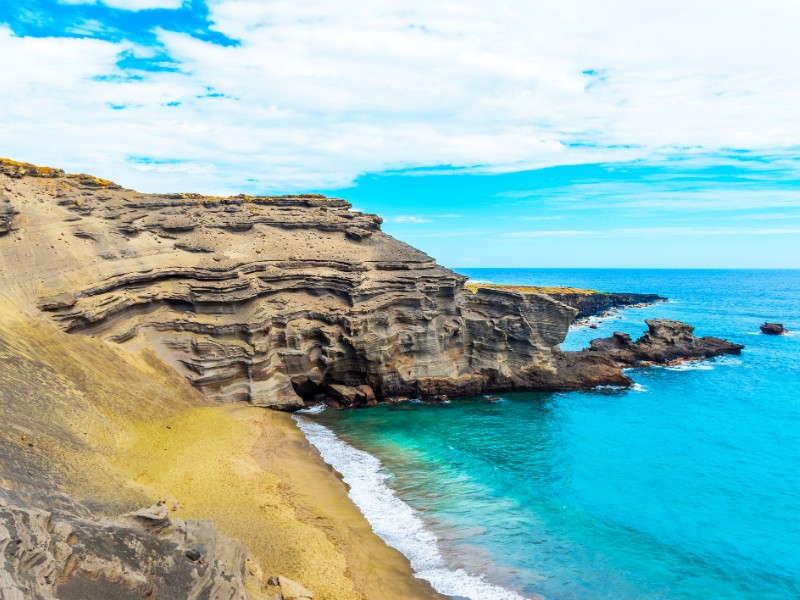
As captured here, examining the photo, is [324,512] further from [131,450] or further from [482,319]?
[482,319]

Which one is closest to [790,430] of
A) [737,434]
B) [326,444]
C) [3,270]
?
[737,434]

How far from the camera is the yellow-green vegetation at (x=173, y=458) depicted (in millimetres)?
19953

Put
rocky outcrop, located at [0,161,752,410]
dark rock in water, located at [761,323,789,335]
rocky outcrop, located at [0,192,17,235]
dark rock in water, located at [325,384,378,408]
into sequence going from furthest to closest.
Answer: dark rock in water, located at [761,323,789,335] < dark rock in water, located at [325,384,378,408] < rocky outcrop, located at [0,161,752,410] < rocky outcrop, located at [0,192,17,235]

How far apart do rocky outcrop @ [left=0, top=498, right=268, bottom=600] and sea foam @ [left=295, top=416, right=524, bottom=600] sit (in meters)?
7.46

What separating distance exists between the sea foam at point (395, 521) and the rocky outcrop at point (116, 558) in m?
7.46

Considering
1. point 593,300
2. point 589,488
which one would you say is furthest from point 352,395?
point 593,300

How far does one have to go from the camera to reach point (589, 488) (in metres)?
29.2

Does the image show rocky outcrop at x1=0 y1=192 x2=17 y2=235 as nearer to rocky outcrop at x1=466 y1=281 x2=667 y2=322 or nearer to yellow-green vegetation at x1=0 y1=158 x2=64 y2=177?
yellow-green vegetation at x1=0 y1=158 x2=64 y2=177

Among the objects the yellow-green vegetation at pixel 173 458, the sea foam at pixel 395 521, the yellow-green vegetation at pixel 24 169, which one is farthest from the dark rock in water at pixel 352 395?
the yellow-green vegetation at pixel 24 169

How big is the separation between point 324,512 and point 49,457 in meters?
11.9

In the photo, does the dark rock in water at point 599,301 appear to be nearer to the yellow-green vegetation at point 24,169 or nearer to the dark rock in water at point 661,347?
the dark rock in water at point 661,347

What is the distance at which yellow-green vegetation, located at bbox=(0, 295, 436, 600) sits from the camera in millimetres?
19953

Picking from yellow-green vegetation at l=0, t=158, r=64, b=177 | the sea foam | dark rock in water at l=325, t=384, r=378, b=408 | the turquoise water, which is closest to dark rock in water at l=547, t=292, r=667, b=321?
the turquoise water

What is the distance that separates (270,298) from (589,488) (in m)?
28.1
